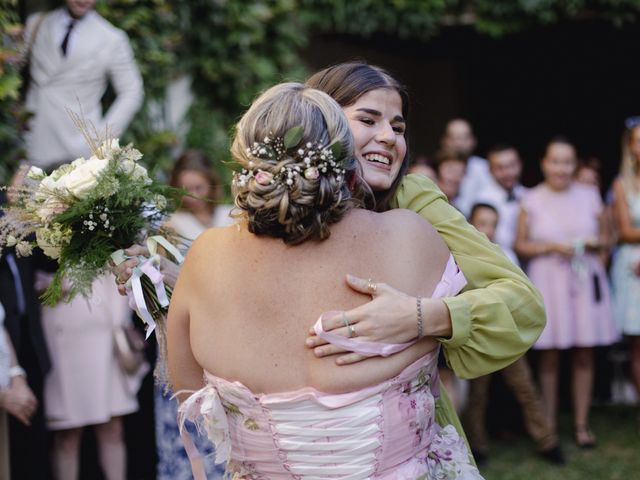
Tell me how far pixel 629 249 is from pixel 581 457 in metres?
1.63

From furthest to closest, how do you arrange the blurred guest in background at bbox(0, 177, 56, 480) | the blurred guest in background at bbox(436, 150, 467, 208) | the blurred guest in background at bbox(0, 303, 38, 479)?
1. the blurred guest in background at bbox(436, 150, 467, 208)
2. the blurred guest in background at bbox(0, 177, 56, 480)
3. the blurred guest in background at bbox(0, 303, 38, 479)

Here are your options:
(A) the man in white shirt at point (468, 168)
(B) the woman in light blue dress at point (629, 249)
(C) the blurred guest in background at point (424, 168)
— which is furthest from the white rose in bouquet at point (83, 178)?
(B) the woman in light blue dress at point (629, 249)

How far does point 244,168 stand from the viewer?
2375 millimetres

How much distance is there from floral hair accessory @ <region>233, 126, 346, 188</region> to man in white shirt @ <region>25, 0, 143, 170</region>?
12.4 feet

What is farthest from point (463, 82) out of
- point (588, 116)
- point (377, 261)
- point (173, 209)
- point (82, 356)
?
point (377, 261)

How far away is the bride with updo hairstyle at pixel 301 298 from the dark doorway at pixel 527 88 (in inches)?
327

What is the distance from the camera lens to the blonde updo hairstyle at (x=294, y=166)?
2.29 m

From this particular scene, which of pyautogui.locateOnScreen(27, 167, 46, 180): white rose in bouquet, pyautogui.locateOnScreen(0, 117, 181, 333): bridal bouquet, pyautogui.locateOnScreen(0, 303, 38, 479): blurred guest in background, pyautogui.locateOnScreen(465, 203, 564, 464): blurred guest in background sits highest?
pyautogui.locateOnScreen(27, 167, 46, 180): white rose in bouquet

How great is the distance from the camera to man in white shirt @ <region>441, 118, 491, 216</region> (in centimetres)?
706

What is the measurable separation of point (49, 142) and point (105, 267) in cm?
307

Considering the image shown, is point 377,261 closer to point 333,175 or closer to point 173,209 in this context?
point 333,175

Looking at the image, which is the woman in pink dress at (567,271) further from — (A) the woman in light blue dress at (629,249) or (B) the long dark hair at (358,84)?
(B) the long dark hair at (358,84)

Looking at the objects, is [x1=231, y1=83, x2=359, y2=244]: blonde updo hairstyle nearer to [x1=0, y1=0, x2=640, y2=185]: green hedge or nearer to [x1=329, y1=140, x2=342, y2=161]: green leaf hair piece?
[x1=329, y1=140, x2=342, y2=161]: green leaf hair piece

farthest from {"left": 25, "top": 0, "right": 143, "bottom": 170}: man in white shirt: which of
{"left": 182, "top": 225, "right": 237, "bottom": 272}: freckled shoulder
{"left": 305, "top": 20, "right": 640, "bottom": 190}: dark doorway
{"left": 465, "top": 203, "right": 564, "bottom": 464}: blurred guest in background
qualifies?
{"left": 305, "top": 20, "right": 640, "bottom": 190}: dark doorway
